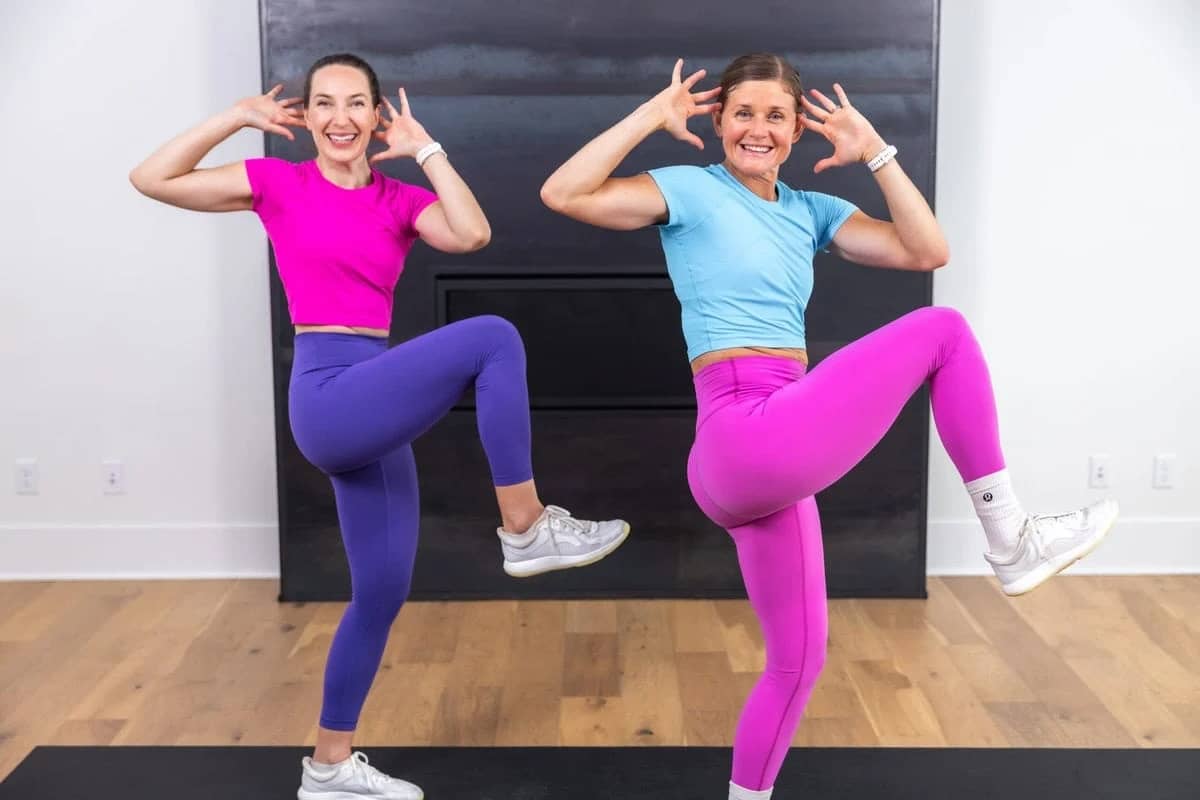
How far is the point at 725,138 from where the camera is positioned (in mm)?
2422

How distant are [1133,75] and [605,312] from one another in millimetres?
1963

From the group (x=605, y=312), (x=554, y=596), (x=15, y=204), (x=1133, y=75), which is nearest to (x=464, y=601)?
(x=554, y=596)

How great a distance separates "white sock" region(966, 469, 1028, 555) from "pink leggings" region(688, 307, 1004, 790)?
2 centimetres

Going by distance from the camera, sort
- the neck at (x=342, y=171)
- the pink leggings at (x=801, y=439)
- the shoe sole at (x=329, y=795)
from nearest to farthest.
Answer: the pink leggings at (x=801, y=439)
the neck at (x=342, y=171)
the shoe sole at (x=329, y=795)

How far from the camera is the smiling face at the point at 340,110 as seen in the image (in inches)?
102

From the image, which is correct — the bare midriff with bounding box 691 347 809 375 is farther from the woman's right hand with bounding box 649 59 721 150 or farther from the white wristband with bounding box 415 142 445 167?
the white wristband with bounding box 415 142 445 167

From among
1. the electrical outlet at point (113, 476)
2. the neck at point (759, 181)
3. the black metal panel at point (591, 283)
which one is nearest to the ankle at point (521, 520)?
the neck at point (759, 181)

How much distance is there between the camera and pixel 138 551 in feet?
15.1

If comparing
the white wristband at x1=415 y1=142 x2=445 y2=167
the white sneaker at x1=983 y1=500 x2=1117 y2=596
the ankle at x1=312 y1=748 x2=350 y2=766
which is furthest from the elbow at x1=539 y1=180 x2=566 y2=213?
the ankle at x1=312 y1=748 x2=350 y2=766

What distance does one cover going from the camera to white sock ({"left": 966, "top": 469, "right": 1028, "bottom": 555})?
7.38ft

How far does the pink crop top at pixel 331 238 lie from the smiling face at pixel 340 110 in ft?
0.27

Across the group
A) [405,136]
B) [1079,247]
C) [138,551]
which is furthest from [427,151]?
[1079,247]

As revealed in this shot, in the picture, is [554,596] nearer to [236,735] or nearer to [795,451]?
[236,735]

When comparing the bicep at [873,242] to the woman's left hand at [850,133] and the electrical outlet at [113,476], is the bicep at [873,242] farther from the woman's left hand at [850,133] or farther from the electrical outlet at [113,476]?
the electrical outlet at [113,476]
